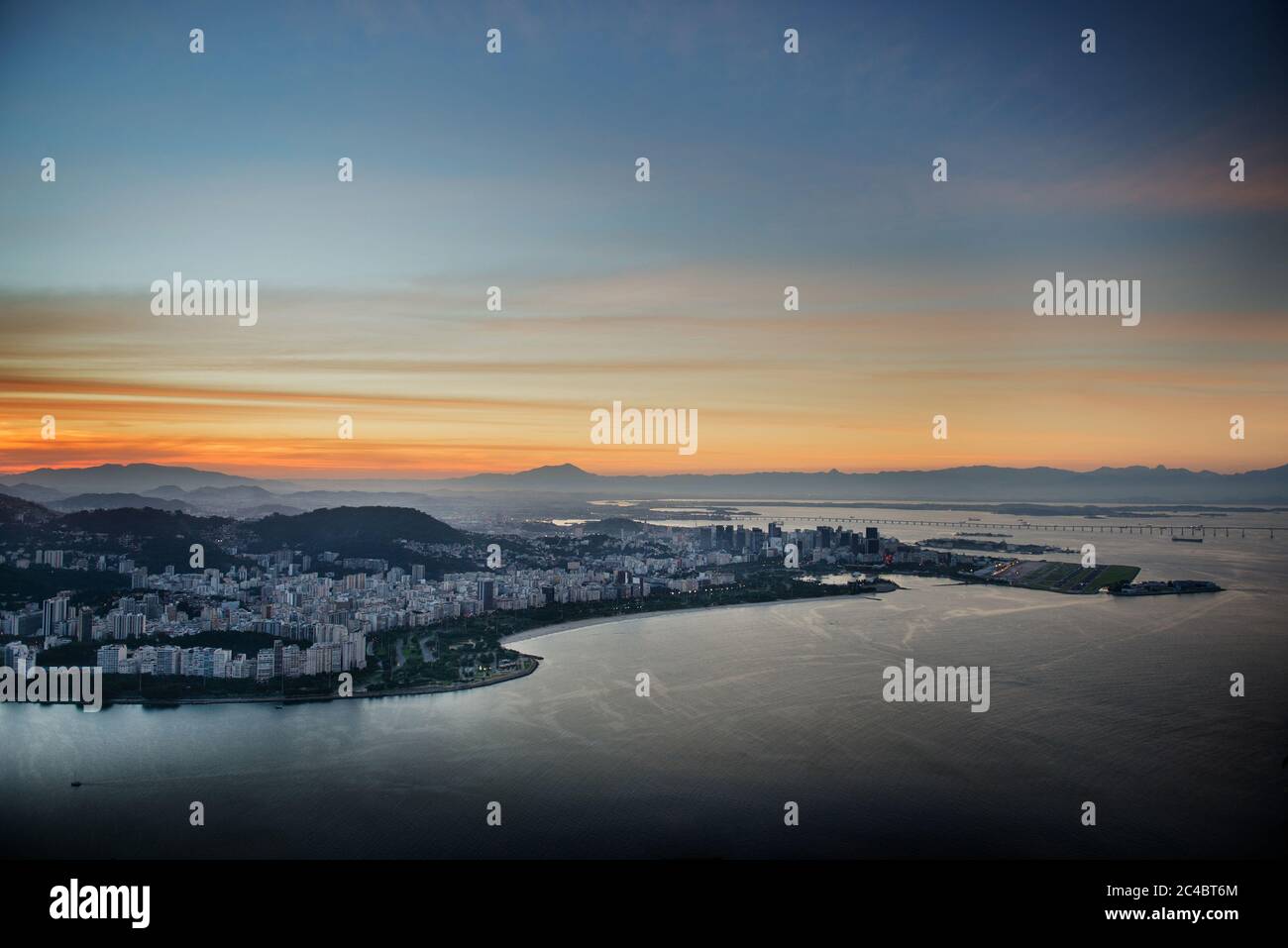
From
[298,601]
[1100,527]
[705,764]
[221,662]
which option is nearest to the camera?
[705,764]

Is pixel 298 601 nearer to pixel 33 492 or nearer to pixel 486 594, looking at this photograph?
pixel 486 594

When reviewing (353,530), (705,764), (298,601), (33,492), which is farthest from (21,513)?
(705,764)

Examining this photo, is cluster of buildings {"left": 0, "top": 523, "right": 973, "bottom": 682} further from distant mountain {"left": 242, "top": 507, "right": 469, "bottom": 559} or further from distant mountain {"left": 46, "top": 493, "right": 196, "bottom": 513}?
distant mountain {"left": 46, "top": 493, "right": 196, "bottom": 513}

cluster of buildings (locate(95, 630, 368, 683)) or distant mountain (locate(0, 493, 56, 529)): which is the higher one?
distant mountain (locate(0, 493, 56, 529))

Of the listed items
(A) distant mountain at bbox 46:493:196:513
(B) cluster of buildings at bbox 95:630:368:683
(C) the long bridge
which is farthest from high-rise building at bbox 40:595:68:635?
(C) the long bridge

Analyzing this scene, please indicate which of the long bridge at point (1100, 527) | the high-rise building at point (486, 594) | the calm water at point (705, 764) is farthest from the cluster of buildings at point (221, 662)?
the long bridge at point (1100, 527)
